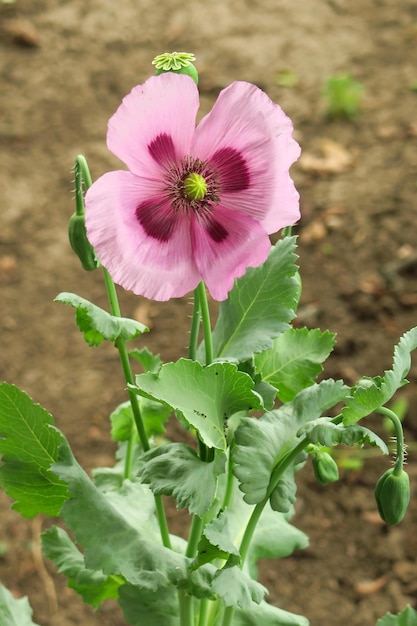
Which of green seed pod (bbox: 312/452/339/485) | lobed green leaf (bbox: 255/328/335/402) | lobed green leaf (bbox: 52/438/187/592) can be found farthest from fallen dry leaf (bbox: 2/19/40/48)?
green seed pod (bbox: 312/452/339/485)

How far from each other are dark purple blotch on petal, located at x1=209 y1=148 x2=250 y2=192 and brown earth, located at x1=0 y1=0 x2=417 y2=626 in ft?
5.12

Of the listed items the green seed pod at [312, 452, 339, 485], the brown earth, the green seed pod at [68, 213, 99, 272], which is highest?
the green seed pod at [68, 213, 99, 272]

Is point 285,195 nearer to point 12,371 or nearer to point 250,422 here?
point 250,422

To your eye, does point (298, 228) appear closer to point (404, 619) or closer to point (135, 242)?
point (404, 619)

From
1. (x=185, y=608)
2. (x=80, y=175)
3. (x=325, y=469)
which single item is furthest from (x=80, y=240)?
(x=185, y=608)

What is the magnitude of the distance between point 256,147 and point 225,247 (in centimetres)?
13

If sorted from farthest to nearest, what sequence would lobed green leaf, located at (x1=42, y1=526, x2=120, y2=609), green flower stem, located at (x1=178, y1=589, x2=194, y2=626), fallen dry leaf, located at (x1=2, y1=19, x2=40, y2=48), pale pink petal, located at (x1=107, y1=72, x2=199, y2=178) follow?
fallen dry leaf, located at (x1=2, y1=19, x2=40, y2=48)
lobed green leaf, located at (x1=42, y1=526, x2=120, y2=609)
green flower stem, located at (x1=178, y1=589, x2=194, y2=626)
pale pink petal, located at (x1=107, y1=72, x2=199, y2=178)

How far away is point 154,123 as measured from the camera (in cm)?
106

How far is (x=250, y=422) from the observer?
1191mm

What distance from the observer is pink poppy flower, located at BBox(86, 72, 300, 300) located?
105 cm

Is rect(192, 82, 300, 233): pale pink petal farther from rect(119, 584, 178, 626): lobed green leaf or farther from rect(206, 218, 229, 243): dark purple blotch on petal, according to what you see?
rect(119, 584, 178, 626): lobed green leaf

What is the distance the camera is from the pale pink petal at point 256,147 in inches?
41.9

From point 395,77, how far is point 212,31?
976mm

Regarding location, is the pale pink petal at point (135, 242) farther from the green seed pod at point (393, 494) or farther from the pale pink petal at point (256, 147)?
the green seed pod at point (393, 494)
